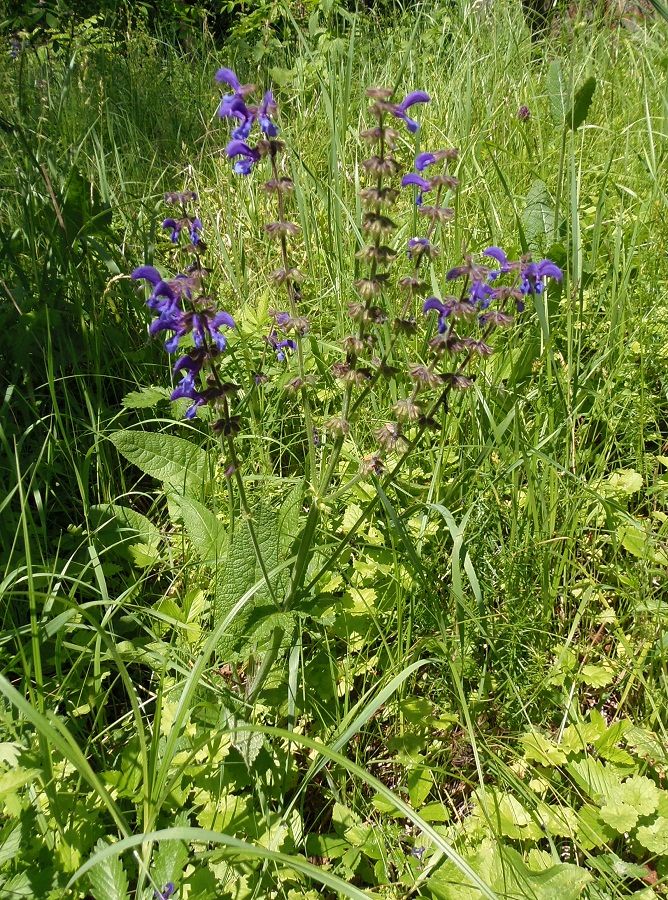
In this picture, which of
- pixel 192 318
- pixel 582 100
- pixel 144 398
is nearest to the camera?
pixel 192 318

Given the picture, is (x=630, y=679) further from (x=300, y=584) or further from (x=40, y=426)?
(x=40, y=426)

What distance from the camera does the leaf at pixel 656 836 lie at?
1.41 m

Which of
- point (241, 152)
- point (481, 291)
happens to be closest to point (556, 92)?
point (481, 291)

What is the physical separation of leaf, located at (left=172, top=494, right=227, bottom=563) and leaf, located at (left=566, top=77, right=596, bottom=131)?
1.76m

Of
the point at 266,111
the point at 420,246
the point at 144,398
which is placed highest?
the point at 266,111

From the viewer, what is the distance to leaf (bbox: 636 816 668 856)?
1408 millimetres

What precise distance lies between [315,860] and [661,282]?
7.58 ft

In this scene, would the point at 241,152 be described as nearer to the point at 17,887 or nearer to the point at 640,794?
the point at 17,887

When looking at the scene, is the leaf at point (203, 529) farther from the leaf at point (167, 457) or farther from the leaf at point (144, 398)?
the leaf at point (144, 398)

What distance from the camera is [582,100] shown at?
→ 2344 millimetres

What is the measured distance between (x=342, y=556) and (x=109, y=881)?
103 cm

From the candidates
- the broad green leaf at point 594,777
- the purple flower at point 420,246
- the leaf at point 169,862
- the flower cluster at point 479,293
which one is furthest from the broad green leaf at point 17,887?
the purple flower at point 420,246

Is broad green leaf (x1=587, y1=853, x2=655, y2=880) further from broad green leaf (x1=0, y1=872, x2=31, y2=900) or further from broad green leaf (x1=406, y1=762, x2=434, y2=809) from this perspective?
broad green leaf (x1=0, y1=872, x2=31, y2=900)

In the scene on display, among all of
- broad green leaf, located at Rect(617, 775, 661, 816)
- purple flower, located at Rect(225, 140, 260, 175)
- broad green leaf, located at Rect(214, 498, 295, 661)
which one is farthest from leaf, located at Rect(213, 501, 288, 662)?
broad green leaf, located at Rect(617, 775, 661, 816)
